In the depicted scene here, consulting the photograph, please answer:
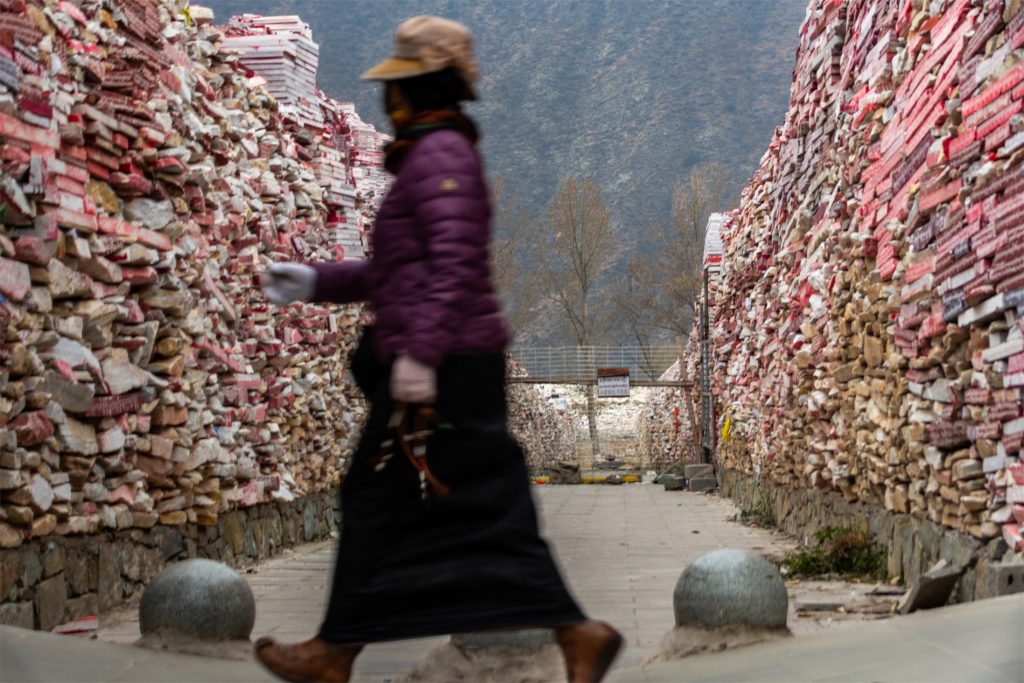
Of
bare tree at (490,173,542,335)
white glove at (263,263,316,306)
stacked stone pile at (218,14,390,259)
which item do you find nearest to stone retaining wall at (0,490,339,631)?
white glove at (263,263,316,306)

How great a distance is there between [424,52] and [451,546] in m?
1.21

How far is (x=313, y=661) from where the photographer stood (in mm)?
2953

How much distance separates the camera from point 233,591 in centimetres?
465

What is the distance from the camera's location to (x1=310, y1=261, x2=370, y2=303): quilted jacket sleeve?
3.25m

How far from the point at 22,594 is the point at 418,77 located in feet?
11.4

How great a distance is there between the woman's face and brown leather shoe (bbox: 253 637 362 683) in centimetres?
130

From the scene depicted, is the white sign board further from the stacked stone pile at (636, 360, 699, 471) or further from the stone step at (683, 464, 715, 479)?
the stone step at (683, 464, 715, 479)

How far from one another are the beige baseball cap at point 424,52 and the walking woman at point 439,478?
182mm

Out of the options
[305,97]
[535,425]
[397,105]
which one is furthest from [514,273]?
[397,105]

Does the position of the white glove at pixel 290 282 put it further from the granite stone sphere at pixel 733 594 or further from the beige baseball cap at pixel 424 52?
the granite stone sphere at pixel 733 594

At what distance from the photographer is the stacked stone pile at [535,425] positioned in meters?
28.4

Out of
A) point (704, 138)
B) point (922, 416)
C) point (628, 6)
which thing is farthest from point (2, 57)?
point (628, 6)

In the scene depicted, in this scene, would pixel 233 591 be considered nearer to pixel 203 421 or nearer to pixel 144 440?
pixel 144 440

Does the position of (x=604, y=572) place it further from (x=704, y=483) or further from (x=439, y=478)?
(x=704, y=483)
